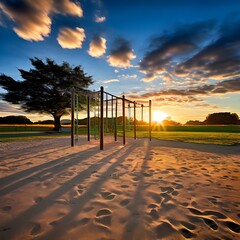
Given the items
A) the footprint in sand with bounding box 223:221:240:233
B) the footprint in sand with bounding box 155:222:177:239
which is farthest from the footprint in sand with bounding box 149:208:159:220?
the footprint in sand with bounding box 223:221:240:233

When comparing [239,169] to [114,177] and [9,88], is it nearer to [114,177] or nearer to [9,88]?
[114,177]

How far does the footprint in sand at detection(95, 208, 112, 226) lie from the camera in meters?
2.21

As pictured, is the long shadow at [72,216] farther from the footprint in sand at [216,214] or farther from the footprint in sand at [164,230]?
the footprint in sand at [216,214]

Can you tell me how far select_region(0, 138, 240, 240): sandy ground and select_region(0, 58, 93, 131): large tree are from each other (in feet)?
71.1

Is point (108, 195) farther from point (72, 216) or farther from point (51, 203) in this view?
point (51, 203)

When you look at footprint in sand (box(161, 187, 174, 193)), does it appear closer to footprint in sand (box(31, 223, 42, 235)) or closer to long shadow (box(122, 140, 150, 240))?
long shadow (box(122, 140, 150, 240))

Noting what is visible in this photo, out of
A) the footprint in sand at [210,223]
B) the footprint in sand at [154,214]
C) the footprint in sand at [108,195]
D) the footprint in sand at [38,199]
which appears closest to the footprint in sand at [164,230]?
the footprint in sand at [154,214]

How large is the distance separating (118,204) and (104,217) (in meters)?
0.40

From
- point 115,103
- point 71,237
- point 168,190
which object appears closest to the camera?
point 71,237

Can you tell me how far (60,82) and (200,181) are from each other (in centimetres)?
2511

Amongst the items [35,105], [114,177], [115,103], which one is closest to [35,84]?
[35,105]

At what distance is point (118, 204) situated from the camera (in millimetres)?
2688

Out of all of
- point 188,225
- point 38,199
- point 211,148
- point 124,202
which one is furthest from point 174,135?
point 38,199

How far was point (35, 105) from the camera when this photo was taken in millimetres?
25078
